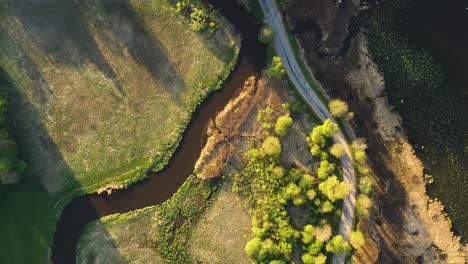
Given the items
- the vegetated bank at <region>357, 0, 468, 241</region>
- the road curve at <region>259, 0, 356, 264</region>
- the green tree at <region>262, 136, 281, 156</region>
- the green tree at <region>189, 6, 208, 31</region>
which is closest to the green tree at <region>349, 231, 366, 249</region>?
the road curve at <region>259, 0, 356, 264</region>

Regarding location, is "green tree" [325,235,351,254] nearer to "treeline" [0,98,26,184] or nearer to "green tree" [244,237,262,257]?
"green tree" [244,237,262,257]

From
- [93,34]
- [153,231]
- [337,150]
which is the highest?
A: [337,150]

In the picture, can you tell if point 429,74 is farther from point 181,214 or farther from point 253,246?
point 181,214

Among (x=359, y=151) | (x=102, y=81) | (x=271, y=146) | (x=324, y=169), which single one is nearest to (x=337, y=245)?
(x=324, y=169)

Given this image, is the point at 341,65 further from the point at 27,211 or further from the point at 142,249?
the point at 27,211

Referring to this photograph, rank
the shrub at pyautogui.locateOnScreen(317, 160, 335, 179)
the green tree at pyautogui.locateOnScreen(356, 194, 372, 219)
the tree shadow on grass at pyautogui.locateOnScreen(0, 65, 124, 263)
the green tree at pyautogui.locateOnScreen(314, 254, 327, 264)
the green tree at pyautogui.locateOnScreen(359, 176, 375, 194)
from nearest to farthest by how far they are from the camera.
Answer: the green tree at pyautogui.locateOnScreen(314, 254, 327, 264) → the tree shadow on grass at pyautogui.locateOnScreen(0, 65, 124, 263) → the shrub at pyautogui.locateOnScreen(317, 160, 335, 179) → the green tree at pyautogui.locateOnScreen(359, 176, 375, 194) → the green tree at pyautogui.locateOnScreen(356, 194, 372, 219)
